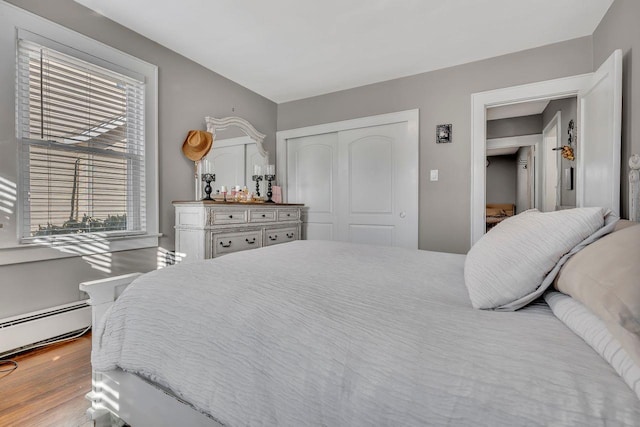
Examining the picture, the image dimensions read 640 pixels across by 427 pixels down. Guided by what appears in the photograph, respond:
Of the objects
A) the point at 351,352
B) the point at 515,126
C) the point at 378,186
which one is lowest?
the point at 351,352

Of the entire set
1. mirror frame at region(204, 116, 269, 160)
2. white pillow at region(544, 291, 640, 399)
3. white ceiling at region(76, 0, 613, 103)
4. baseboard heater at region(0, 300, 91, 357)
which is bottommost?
baseboard heater at region(0, 300, 91, 357)

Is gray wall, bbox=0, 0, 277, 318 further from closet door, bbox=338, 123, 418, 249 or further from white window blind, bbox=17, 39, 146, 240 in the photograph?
closet door, bbox=338, 123, 418, 249

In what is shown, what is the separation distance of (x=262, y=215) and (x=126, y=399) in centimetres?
219

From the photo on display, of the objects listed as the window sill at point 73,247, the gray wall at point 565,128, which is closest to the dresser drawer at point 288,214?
the window sill at point 73,247

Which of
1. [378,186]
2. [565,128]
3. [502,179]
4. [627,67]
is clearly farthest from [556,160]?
[502,179]

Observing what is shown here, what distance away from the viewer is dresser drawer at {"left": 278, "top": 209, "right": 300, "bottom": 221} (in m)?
3.41

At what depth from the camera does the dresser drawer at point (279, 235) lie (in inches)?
125

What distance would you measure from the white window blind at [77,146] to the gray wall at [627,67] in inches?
141

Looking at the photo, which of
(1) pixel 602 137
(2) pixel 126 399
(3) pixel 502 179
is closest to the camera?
(2) pixel 126 399

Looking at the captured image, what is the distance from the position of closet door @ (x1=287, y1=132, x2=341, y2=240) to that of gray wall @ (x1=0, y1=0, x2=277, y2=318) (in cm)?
64

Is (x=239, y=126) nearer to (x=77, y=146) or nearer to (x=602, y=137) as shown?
(x=77, y=146)

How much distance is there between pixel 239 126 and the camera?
3.50 metres

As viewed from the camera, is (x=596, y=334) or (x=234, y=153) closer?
(x=596, y=334)

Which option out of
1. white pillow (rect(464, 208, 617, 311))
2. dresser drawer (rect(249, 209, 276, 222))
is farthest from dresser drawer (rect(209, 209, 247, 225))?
white pillow (rect(464, 208, 617, 311))
